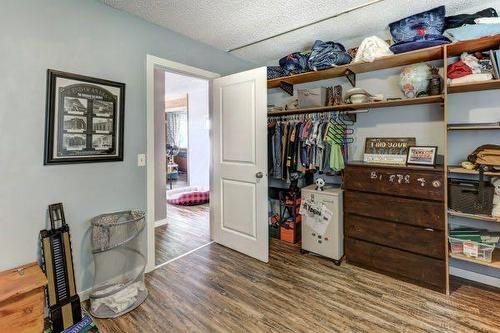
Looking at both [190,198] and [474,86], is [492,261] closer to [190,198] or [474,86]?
[474,86]

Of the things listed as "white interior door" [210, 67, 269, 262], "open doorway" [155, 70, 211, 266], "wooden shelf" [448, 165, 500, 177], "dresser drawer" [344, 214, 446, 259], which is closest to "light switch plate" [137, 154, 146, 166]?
"white interior door" [210, 67, 269, 262]

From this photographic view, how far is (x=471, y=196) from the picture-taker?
206cm

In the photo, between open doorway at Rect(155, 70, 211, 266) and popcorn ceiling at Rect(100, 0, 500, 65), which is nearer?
popcorn ceiling at Rect(100, 0, 500, 65)

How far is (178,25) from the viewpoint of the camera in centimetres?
251

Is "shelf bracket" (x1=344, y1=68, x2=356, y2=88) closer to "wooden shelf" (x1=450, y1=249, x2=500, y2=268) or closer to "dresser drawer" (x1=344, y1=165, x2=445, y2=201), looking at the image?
"dresser drawer" (x1=344, y1=165, x2=445, y2=201)

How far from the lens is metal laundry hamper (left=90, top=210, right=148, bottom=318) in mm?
1976

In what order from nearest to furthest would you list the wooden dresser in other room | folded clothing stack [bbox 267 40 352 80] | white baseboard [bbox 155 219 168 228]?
the wooden dresser in other room → folded clothing stack [bbox 267 40 352 80] → white baseboard [bbox 155 219 168 228]

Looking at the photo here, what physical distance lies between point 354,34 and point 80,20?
8.36 ft

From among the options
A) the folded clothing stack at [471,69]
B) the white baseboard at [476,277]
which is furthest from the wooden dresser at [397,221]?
the folded clothing stack at [471,69]

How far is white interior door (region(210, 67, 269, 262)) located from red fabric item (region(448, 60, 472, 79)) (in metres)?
1.55

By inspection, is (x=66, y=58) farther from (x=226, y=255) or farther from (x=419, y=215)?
(x=419, y=215)

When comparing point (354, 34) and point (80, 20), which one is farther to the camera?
point (354, 34)

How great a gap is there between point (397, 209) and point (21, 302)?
9.01ft

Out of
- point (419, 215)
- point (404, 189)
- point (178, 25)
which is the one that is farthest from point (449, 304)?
point (178, 25)
